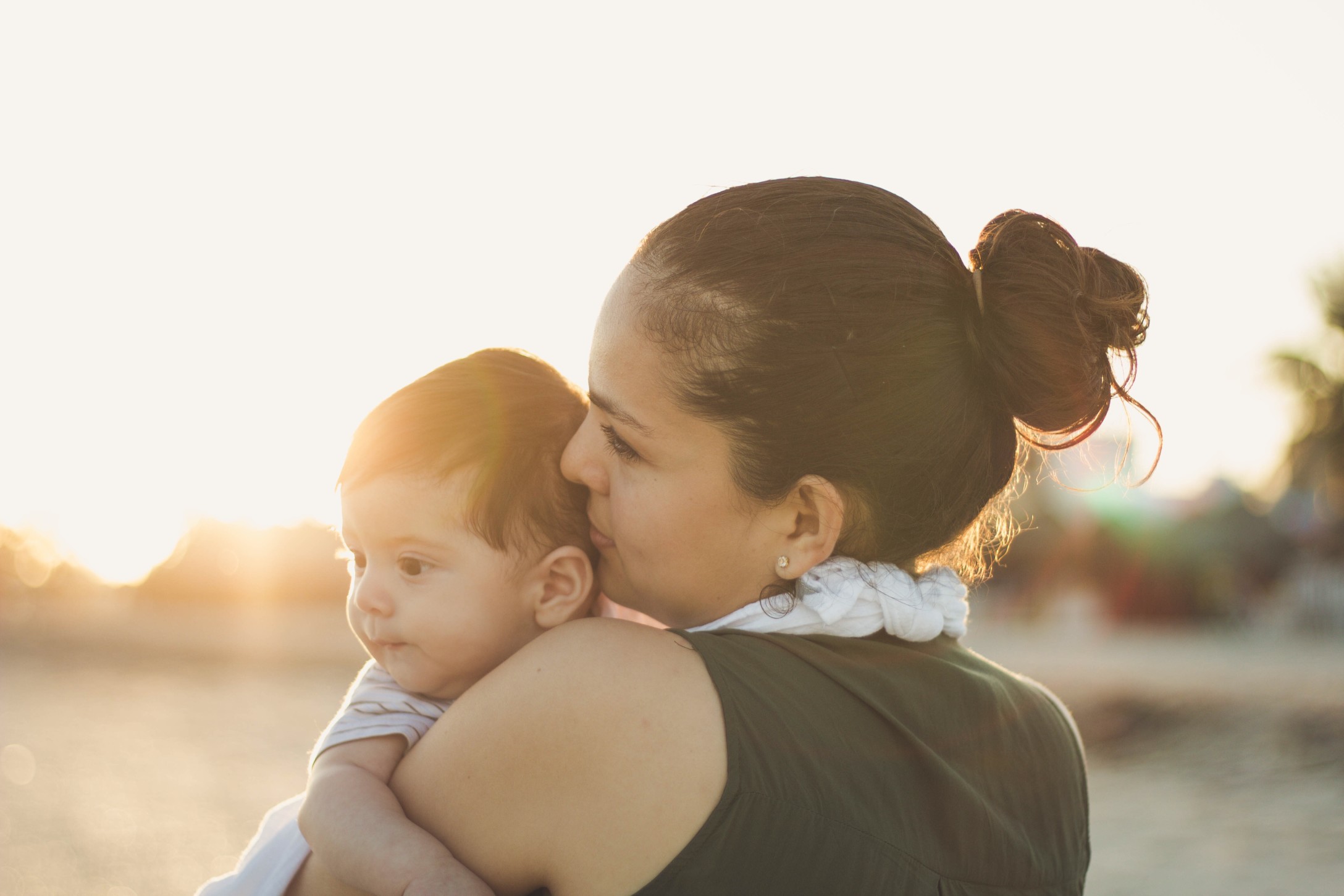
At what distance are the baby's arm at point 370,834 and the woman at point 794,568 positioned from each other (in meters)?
0.04

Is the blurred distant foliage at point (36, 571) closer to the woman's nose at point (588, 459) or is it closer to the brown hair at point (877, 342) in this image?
the woman's nose at point (588, 459)

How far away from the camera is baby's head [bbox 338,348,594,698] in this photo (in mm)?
2158

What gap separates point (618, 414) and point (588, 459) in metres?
0.15

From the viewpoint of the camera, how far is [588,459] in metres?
2.01

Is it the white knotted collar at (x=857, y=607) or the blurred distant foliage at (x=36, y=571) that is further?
the blurred distant foliage at (x=36, y=571)

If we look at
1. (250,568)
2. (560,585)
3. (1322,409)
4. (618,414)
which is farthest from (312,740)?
(1322,409)

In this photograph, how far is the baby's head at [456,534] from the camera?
2.16 meters

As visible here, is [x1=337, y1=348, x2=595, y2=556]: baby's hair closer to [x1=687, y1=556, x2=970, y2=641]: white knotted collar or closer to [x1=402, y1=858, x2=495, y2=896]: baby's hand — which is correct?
[x1=687, y1=556, x2=970, y2=641]: white knotted collar

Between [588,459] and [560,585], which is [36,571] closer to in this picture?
[560,585]

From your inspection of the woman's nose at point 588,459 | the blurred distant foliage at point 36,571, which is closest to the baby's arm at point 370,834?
the woman's nose at point 588,459

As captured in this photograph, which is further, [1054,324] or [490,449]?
[490,449]

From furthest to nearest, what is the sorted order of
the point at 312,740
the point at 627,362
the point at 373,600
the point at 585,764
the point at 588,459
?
the point at 312,740 < the point at 373,600 < the point at 588,459 < the point at 627,362 < the point at 585,764

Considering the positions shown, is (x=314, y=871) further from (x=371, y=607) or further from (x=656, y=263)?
(x=656, y=263)

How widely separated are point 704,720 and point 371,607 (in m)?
0.93
